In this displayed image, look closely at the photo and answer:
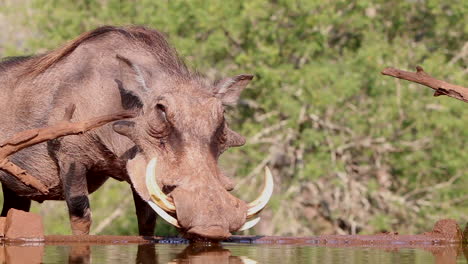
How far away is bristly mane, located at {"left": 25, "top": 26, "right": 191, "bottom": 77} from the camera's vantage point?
8.65 metres

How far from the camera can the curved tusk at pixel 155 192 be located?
682 centimetres

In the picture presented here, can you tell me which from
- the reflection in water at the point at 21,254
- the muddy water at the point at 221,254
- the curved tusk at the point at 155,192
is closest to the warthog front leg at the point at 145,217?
the curved tusk at the point at 155,192

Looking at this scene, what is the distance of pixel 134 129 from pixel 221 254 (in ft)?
5.81

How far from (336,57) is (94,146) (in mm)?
7455

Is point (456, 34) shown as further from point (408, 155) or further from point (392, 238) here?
point (392, 238)

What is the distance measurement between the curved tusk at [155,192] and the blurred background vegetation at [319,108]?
22.9 ft

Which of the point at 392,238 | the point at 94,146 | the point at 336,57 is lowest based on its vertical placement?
the point at 392,238

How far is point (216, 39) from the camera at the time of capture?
1447 centimetres

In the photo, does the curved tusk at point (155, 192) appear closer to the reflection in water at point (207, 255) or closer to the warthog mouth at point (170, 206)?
the warthog mouth at point (170, 206)

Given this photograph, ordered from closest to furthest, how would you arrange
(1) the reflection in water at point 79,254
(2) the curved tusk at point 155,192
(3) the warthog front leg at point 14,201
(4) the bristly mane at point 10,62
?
(1) the reflection in water at point 79,254, (2) the curved tusk at point 155,192, (4) the bristly mane at point 10,62, (3) the warthog front leg at point 14,201

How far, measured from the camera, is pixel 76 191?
838cm

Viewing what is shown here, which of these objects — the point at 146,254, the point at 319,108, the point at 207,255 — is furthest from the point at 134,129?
the point at 319,108

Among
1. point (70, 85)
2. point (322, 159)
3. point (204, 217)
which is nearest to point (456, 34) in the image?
point (322, 159)

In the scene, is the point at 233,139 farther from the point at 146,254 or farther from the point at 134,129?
the point at 146,254
